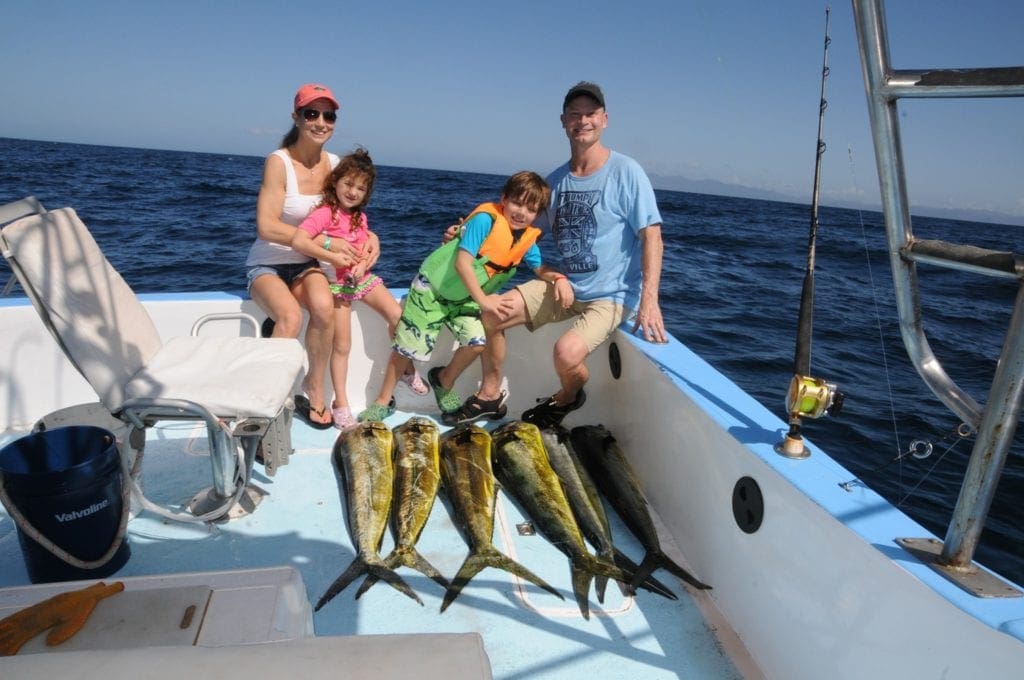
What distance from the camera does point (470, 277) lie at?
3.41 meters

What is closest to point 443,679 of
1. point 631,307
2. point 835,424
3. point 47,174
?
point 631,307

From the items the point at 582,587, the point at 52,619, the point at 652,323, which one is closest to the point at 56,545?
the point at 52,619

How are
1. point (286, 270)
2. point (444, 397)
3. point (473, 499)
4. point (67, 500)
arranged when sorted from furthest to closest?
point (444, 397) → point (286, 270) → point (473, 499) → point (67, 500)

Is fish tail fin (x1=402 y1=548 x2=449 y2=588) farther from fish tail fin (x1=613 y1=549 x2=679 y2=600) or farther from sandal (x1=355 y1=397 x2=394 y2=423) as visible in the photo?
sandal (x1=355 y1=397 x2=394 y2=423)

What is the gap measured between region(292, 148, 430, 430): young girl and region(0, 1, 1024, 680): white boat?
0.80 feet

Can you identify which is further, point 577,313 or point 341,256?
point 577,313

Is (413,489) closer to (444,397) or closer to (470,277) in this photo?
(444,397)

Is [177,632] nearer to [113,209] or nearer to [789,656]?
[789,656]

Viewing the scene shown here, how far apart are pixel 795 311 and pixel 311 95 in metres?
10.0

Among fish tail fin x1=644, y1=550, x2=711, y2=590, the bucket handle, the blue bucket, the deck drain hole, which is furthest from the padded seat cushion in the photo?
the deck drain hole

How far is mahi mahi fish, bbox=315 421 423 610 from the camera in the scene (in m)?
2.48

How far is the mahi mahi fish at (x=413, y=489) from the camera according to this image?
8.46 ft

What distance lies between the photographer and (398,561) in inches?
101

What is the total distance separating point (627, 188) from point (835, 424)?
4.31 meters
